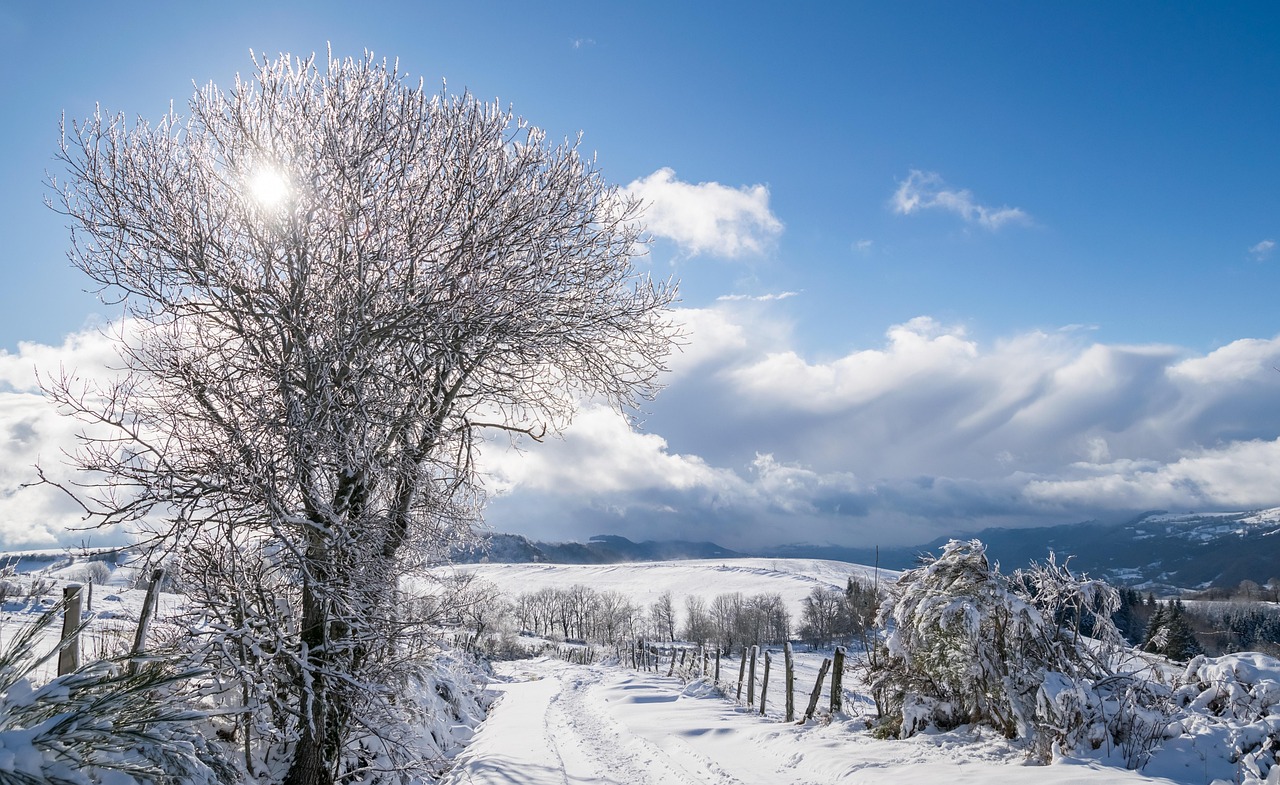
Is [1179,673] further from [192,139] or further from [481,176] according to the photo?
[192,139]

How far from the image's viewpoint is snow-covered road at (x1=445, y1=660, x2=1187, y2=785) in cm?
757

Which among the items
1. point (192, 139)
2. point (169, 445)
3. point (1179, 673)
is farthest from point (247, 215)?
point (1179, 673)

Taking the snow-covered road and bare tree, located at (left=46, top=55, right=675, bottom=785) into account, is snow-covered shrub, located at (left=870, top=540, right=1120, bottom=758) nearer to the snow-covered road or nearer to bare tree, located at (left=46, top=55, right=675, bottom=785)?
the snow-covered road

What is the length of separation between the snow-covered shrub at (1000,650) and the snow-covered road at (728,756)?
1.81ft

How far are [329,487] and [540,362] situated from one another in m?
A: 2.90

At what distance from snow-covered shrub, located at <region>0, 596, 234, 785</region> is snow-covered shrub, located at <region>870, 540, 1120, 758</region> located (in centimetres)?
883

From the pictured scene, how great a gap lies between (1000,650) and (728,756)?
4.30 meters

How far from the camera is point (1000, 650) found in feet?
30.5

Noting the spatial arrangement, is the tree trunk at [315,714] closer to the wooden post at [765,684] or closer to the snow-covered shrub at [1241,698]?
the snow-covered shrub at [1241,698]

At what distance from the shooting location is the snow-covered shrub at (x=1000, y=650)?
26.8 ft

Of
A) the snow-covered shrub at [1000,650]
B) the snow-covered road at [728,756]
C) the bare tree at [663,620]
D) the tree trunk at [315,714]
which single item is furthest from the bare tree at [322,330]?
the bare tree at [663,620]

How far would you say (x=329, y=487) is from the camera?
6602 millimetres

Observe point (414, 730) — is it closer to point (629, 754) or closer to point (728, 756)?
point (629, 754)

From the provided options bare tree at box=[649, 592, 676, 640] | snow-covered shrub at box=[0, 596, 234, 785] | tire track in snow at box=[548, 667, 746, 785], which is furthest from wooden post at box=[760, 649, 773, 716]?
bare tree at box=[649, 592, 676, 640]
